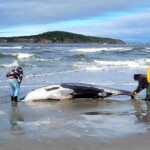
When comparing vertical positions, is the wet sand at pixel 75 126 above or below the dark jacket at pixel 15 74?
below

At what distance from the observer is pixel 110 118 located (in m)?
10.7

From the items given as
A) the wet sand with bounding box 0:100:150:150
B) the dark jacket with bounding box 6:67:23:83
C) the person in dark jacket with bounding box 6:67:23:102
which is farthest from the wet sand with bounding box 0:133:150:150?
the dark jacket with bounding box 6:67:23:83

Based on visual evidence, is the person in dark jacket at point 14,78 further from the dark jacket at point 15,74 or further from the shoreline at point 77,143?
the shoreline at point 77,143

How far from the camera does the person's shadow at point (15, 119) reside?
9.16m

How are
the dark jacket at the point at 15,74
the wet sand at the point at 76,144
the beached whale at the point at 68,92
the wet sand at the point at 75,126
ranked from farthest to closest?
1. the dark jacket at the point at 15,74
2. the beached whale at the point at 68,92
3. the wet sand at the point at 75,126
4. the wet sand at the point at 76,144

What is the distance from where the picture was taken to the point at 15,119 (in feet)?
34.9

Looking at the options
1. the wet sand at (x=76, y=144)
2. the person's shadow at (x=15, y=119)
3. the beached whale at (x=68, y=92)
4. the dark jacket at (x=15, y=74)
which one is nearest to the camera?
the wet sand at (x=76, y=144)

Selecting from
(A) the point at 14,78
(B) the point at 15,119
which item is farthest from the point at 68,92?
(B) the point at 15,119

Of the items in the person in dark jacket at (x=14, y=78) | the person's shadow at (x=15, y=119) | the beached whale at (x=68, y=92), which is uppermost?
the person in dark jacket at (x=14, y=78)

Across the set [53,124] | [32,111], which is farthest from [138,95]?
[53,124]

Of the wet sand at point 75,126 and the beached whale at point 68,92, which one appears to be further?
the beached whale at point 68,92

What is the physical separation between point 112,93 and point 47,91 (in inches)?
86.9

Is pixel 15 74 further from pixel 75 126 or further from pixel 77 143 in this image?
pixel 77 143

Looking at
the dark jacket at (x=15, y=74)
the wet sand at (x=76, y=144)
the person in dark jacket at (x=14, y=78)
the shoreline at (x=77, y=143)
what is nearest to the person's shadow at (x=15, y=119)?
the shoreline at (x=77, y=143)
